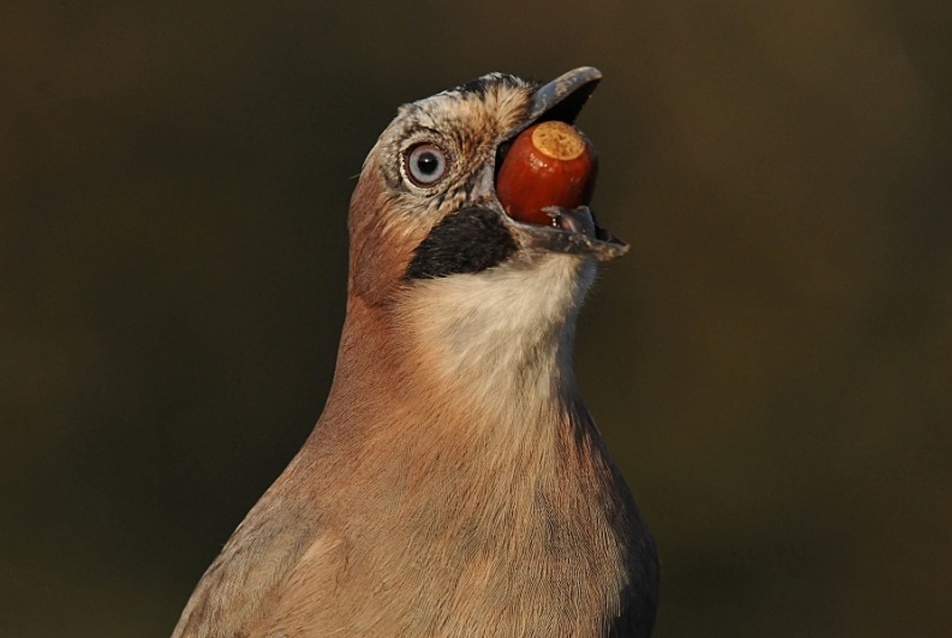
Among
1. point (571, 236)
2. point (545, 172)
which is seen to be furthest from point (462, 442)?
point (545, 172)

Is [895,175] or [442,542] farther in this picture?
[895,175]

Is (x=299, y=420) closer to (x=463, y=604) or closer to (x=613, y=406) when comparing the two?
(x=613, y=406)

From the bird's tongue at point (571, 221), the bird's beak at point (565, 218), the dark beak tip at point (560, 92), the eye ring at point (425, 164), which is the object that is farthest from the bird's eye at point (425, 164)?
the bird's tongue at point (571, 221)

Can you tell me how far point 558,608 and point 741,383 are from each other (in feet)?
23.5

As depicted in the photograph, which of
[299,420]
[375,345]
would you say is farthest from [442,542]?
[299,420]

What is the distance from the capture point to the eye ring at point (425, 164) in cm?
437

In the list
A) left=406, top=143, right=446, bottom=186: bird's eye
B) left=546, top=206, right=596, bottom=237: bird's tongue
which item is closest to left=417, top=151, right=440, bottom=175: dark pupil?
left=406, top=143, right=446, bottom=186: bird's eye

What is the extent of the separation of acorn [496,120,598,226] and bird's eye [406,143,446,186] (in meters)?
0.21

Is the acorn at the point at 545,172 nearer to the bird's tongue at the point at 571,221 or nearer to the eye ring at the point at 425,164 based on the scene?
the bird's tongue at the point at 571,221

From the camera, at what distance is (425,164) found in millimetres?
4410

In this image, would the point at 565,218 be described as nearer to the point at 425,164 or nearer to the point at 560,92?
the point at 560,92

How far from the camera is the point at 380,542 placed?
423cm

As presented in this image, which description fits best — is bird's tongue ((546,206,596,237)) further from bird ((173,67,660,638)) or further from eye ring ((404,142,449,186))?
eye ring ((404,142,449,186))

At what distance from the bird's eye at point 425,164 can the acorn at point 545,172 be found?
21cm
